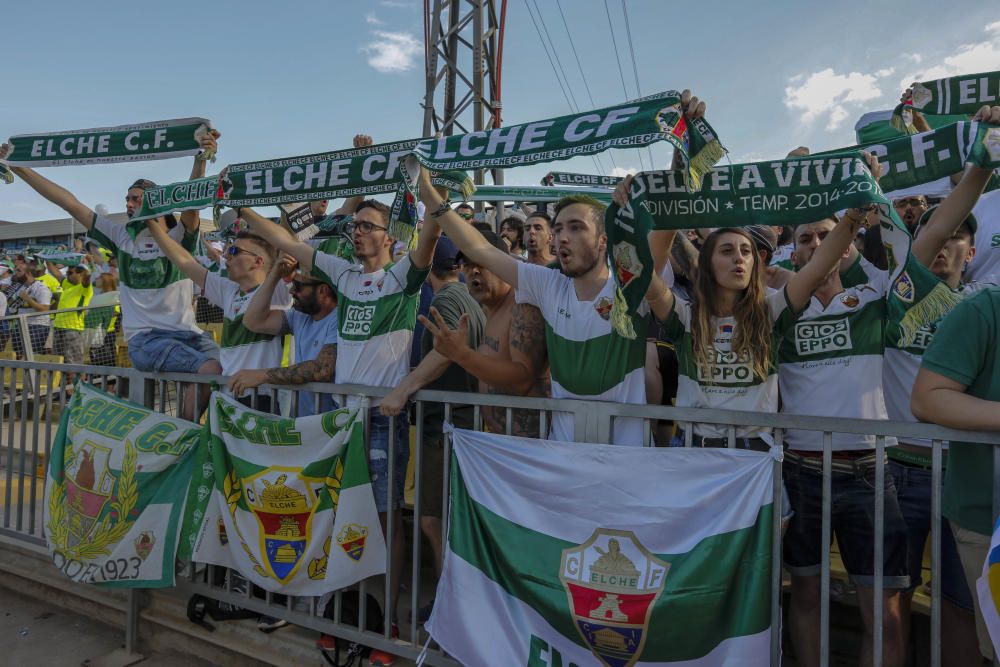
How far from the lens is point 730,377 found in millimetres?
2848

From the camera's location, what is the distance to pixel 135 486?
4062 mm

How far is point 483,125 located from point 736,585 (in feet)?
42.3

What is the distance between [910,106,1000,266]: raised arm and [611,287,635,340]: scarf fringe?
48.6 inches

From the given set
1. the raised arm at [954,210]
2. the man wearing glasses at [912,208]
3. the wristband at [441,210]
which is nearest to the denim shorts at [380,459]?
the wristband at [441,210]

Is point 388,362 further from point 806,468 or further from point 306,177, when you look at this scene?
point 806,468

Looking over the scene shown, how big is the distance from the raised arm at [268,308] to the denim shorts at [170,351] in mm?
532

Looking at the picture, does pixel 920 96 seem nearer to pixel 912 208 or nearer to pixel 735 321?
pixel 912 208

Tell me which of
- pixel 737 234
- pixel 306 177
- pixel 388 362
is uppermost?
pixel 306 177

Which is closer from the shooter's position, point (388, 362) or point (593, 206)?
point (593, 206)

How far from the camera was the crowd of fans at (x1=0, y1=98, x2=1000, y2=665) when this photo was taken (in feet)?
8.64

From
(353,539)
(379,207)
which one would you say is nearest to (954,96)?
(379,207)

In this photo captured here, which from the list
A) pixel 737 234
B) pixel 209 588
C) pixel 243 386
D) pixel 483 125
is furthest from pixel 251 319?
pixel 483 125

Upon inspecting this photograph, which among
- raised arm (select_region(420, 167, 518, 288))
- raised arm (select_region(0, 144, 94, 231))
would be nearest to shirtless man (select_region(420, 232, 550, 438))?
raised arm (select_region(420, 167, 518, 288))

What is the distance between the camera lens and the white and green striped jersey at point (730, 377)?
9.29 ft
